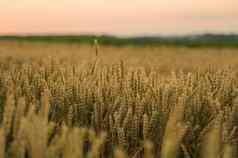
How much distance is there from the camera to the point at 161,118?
1472mm

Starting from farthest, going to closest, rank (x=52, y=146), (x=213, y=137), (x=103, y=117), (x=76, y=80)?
(x=76, y=80) → (x=103, y=117) → (x=52, y=146) → (x=213, y=137)

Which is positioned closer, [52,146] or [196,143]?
[52,146]

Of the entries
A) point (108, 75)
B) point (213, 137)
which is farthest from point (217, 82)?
point (213, 137)

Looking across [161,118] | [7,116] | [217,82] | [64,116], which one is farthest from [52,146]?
[217,82]

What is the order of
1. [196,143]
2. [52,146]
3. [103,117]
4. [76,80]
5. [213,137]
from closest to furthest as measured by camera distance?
[213,137] < [52,146] < [196,143] < [103,117] < [76,80]

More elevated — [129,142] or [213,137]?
[213,137]

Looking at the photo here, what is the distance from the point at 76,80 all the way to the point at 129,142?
53cm

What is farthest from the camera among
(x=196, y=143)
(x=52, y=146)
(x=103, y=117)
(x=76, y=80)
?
(x=76, y=80)

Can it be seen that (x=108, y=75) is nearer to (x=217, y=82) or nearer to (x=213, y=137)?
(x=217, y=82)

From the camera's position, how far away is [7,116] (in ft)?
3.52

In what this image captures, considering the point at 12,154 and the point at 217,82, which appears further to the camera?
the point at 217,82

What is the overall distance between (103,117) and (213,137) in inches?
34.8

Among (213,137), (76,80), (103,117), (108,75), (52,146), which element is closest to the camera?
(213,137)

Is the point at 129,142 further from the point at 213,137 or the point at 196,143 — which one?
the point at 213,137
